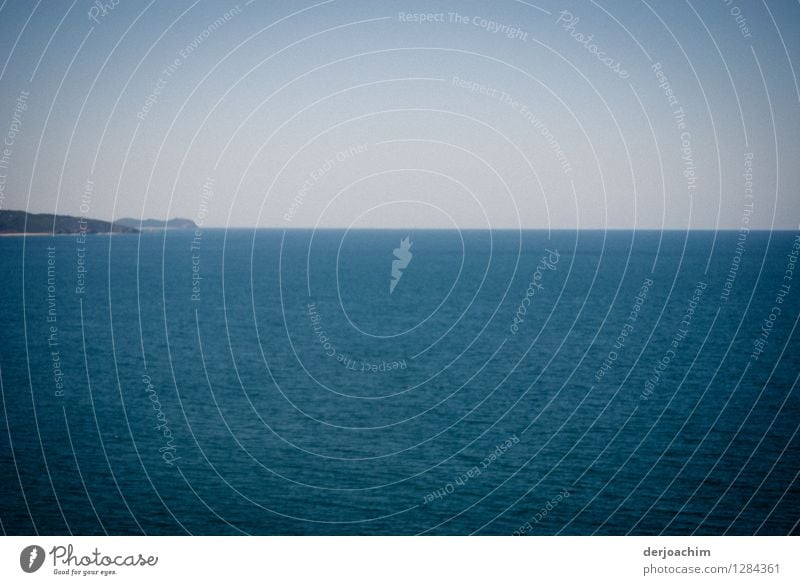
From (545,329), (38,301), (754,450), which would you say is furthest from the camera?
(38,301)

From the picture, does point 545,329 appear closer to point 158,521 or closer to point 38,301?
point 158,521

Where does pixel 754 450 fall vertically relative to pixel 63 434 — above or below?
above

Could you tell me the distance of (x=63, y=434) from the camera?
4594cm

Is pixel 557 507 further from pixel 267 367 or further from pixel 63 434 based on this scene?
pixel 267 367

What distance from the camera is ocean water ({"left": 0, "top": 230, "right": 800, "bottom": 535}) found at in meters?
36.2

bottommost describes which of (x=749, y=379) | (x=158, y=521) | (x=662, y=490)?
(x=158, y=521)

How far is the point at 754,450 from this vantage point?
43781 mm

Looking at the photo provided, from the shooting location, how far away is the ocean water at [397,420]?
119 ft

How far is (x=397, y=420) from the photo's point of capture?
50.2 meters

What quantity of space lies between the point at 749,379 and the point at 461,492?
107 feet

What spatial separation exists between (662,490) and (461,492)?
31.6ft
